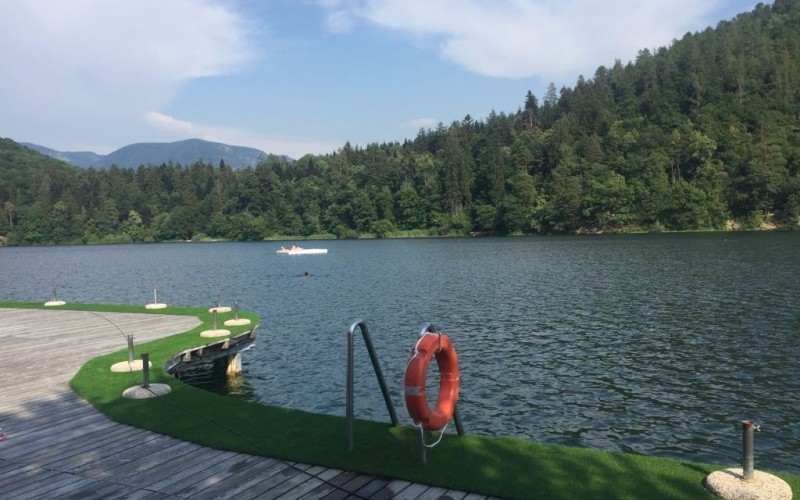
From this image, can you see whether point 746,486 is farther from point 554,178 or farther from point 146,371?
point 554,178

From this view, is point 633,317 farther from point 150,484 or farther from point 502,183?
point 502,183

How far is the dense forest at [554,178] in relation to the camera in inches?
4427

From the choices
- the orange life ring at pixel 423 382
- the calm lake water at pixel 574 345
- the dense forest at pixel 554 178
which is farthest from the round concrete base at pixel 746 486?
the dense forest at pixel 554 178

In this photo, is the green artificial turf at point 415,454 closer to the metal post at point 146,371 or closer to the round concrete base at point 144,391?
the round concrete base at point 144,391

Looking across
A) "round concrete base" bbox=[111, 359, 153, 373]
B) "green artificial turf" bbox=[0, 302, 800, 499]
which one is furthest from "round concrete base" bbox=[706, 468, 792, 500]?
"round concrete base" bbox=[111, 359, 153, 373]

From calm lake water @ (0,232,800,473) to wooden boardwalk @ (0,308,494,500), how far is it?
6.83 m

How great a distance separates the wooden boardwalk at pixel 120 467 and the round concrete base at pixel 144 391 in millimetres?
728

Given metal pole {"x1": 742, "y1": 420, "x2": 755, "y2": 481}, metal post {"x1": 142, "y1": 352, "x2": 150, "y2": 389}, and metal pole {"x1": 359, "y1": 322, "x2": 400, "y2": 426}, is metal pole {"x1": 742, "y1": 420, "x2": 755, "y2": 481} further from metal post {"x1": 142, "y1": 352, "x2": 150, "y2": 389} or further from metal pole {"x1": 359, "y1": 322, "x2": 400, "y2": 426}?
metal post {"x1": 142, "y1": 352, "x2": 150, "y2": 389}

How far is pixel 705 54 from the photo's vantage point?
160 meters

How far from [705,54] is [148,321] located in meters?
183

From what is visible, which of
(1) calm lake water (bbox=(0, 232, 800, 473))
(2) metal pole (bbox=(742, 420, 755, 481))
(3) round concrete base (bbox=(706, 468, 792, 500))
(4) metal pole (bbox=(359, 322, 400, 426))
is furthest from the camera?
(1) calm lake water (bbox=(0, 232, 800, 473))

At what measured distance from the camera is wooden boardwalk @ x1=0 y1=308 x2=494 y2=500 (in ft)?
22.6

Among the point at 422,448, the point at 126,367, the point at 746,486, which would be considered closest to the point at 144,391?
the point at 126,367

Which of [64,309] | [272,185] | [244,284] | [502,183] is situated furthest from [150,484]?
[272,185]
